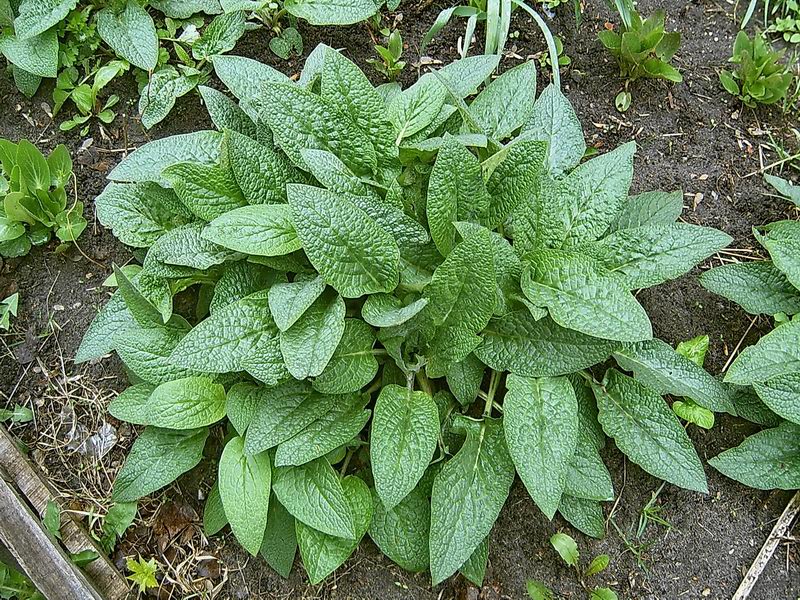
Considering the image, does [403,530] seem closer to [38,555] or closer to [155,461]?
[155,461]

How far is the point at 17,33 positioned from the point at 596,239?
1830 millimetres

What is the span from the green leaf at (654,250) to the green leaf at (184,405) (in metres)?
1.06

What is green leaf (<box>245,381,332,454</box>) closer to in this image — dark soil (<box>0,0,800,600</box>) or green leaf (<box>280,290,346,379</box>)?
green leaf (<box>280,290,346,379</box>)

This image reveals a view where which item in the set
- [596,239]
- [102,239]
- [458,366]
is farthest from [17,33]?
[596,239]

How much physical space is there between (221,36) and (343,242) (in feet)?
3.33

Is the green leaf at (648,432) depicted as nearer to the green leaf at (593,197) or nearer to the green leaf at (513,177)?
the green leaf at (593,197)

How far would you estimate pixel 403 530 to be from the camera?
1.94 meters

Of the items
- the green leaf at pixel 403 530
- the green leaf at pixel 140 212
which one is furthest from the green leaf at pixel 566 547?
the green leaf at pixel 140 212

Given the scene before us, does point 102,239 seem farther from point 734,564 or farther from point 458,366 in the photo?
point 734,564

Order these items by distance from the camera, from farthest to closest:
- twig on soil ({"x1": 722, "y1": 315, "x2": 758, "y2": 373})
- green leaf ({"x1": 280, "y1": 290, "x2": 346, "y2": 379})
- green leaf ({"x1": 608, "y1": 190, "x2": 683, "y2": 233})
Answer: twig on soil ({"x1": 722, "y1": 315, "x2": 758, "y2": 373}), green leaf ({"x1": 608, "y1": 190, "x2": 683, "y2": 233}), green leaf ({"x1": 280, "y1": 290, "x2": 346, "y2": 379})

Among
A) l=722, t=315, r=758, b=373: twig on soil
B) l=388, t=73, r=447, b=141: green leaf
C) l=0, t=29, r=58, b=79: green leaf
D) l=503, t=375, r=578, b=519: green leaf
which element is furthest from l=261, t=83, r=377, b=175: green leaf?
l=722, t=315, r=758, b=373: twig on soil

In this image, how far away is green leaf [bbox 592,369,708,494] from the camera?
190cm

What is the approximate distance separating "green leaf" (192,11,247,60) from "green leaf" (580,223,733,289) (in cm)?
129

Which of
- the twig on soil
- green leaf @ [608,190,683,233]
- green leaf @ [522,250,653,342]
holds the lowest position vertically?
the twig on soil
